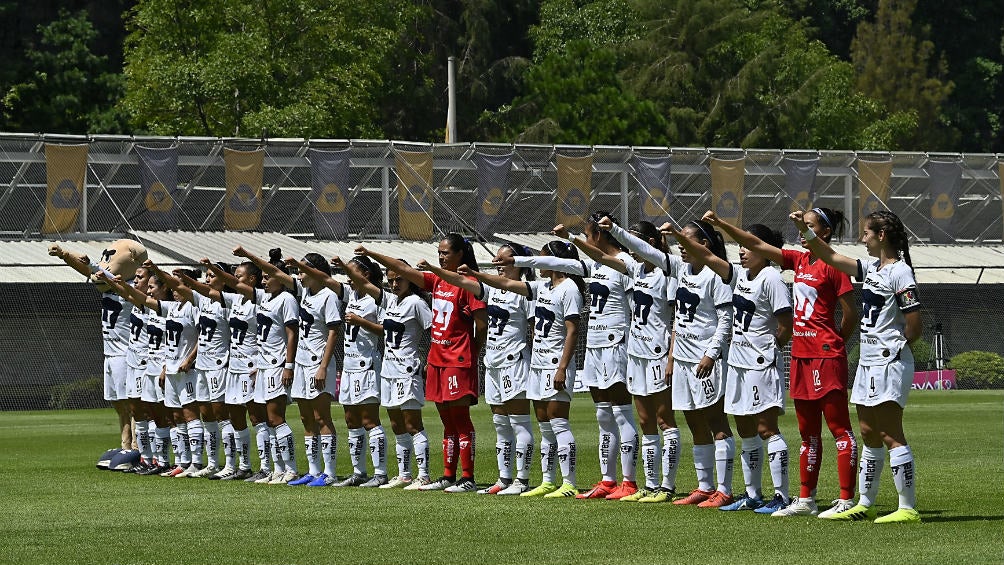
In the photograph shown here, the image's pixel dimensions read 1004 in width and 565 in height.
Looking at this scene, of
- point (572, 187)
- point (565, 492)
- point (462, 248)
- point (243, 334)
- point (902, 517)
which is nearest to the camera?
point (902, 517)

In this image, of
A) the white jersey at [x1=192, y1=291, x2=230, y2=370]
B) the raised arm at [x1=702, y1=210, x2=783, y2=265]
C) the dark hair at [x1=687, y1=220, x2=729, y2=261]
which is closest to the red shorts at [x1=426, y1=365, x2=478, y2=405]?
the dark hair at [x1=687, y1=220, x2=729, y2=261]

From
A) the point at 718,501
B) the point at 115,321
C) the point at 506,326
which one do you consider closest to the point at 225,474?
the point at 115,321

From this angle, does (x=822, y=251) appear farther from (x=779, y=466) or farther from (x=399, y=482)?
(x=399, y=482)

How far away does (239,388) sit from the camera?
17125mm

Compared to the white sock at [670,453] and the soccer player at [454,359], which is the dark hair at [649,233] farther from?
the soccer player at [454,359]

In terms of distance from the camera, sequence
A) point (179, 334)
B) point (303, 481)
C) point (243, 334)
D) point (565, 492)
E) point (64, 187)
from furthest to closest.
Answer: point (64, 187) < point (179, 334) < point (243, 334) < point (303, 481) < point (565, 492)

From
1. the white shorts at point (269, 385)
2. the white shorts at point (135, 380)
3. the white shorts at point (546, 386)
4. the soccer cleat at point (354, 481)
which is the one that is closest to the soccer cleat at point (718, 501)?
the white shorts at point (546, 386)

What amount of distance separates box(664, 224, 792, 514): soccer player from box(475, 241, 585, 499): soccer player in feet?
6.40

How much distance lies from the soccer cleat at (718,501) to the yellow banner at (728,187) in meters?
34.3

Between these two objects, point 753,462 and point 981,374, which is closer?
point 753,462

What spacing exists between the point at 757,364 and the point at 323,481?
5313 mm

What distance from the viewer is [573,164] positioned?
46531mm

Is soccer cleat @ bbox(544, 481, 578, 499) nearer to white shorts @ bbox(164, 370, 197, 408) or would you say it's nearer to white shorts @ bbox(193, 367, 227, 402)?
white shorts @ bbox(193, 367, 227, 402)

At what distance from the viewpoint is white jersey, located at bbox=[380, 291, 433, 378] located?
51.3 feet
